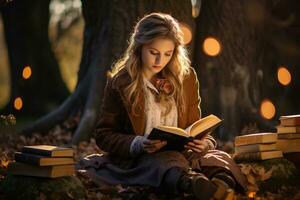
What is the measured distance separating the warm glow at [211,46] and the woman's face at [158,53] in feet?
10.7

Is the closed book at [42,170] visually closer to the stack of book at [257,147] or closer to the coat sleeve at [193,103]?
the coat sleeve at [193,103]

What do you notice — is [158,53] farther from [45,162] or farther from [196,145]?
[45,162]

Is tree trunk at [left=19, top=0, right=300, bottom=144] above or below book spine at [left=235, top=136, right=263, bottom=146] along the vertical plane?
above

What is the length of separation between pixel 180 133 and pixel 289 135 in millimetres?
1486

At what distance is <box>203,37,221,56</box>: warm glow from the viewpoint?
921cm

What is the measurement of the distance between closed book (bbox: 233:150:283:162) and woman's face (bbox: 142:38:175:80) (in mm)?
1192

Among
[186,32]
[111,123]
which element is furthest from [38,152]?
[186,32]

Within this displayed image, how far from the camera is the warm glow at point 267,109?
9.65 meters

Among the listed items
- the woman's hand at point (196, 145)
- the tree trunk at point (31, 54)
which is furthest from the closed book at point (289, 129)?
the tree trunk at point (31, 54)

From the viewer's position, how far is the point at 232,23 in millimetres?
9164

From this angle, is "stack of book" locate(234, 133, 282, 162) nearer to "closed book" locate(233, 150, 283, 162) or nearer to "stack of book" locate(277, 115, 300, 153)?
"closed book" locate(233, 150, 283, 162)

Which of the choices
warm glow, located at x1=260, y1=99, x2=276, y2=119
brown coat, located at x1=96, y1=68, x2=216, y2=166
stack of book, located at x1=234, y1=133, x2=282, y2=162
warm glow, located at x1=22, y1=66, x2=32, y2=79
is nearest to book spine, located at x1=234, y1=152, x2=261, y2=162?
stack of book, located at x1=234, y1=133, x2=282, y2=162

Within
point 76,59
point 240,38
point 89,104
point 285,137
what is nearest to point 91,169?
point 285,137

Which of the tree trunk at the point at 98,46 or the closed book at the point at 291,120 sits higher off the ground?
the tree trunk at the point at 98,46
